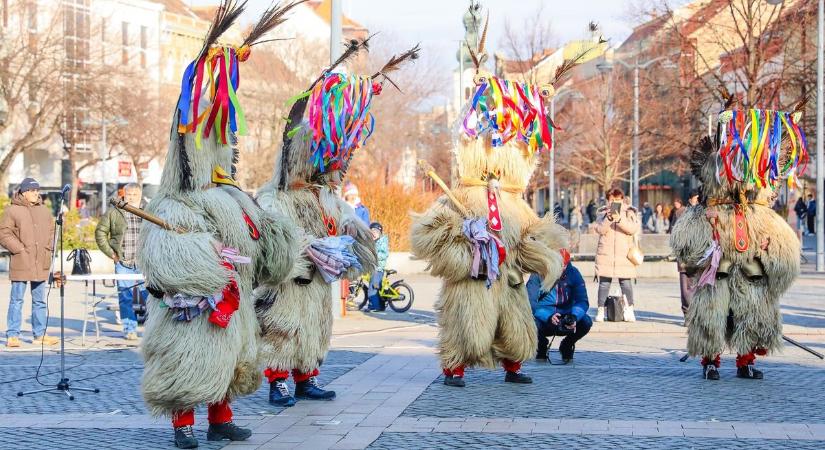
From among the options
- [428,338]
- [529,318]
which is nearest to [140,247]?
[529,318]

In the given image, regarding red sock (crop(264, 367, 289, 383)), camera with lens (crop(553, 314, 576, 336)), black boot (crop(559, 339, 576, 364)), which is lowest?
black boot (crop(559, 339, 576, 364))

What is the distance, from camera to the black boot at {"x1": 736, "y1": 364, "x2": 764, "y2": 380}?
32.6 feet

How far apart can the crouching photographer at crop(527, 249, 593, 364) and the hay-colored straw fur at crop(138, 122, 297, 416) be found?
4174 millimetres

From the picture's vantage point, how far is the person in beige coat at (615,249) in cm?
1456

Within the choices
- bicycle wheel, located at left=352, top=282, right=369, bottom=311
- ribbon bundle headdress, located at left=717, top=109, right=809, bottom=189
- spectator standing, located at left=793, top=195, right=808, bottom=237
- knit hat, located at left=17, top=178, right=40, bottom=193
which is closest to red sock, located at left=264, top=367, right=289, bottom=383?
ribbon bundle headdress, located at left=717, top=109, right=809, bottom=189

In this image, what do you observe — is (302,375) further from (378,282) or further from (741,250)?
(378,282)

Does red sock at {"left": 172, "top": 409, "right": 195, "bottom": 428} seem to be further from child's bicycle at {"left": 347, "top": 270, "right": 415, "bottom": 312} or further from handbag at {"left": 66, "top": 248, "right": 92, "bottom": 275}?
child's bicycle at {"left": 347, "top": 270, "right": 415, "bottom": 312}

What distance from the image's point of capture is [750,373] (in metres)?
9.97

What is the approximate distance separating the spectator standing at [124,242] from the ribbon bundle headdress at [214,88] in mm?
5437

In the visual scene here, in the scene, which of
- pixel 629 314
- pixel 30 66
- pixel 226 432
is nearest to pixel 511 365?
pixel 226 432

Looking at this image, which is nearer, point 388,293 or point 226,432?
point 226,432

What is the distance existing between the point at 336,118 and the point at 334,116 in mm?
21

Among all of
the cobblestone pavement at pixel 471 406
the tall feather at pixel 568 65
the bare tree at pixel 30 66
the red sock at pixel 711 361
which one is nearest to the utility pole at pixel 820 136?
the cobblestone pavement at pixel 471 406

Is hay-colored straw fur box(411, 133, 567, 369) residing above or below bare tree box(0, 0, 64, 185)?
below
